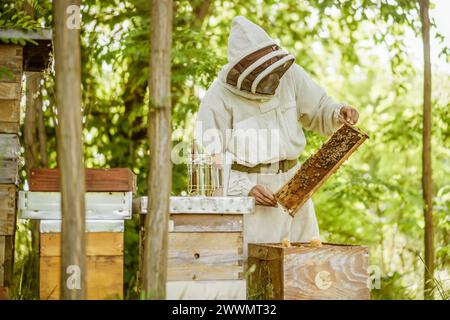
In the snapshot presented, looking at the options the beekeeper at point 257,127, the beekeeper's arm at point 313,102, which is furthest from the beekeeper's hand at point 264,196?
the beekeeper's arm at point 313,102

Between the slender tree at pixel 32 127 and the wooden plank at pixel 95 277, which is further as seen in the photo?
the slender tree at pixel 32 127

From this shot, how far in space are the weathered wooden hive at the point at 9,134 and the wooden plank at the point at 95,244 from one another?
0.40 meters

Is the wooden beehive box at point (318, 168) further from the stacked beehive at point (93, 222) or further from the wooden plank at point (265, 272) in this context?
the stacked beehive at point (93, 222)

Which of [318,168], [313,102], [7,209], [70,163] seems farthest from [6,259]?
[313,102]

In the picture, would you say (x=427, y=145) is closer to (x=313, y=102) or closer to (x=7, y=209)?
(x=313, y=102)

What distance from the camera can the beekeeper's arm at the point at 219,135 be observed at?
4.13 m

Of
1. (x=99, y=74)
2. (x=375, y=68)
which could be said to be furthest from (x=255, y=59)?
(x=375, y=68)

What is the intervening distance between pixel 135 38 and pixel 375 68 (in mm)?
6864

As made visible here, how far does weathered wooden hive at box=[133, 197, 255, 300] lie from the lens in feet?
10.9

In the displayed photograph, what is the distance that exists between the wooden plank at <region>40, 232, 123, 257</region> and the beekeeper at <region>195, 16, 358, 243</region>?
1.03 metres

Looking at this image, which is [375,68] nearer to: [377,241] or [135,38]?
[377,241]

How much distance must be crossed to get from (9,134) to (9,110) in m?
0.14

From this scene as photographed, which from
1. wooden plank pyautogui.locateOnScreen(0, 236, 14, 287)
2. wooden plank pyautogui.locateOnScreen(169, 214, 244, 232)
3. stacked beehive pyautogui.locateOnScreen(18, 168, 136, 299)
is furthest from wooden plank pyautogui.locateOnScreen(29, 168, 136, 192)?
wooden plank pyautogui.locateOnScreen(0, 236, 14, 287)

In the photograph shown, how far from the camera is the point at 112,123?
7297mm
